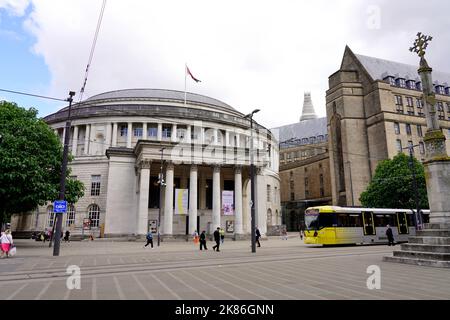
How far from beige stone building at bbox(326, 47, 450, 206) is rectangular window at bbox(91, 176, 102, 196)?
4583 centimetres

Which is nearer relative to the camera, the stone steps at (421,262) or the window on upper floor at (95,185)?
the stone steps at (421,262)

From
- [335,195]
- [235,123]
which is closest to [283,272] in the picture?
[235,123]

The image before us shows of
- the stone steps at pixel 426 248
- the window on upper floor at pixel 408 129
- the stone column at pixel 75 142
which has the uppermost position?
the window on upper floor at pixel 408 129

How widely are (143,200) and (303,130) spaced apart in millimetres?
80450

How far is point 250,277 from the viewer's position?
10.5 m

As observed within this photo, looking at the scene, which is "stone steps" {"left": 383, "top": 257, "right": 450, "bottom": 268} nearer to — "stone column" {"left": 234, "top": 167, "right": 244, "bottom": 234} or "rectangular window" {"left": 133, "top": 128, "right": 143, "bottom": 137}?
"stone column" {"left": 234, "top": 167, "right": 244, "bottom": 234}

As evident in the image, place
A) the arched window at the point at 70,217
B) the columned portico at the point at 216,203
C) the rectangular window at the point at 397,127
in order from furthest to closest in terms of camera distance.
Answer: the rectangular window at the point at 397,127
the arched window at the point at 70,217
the columned portico at the point at 216,203

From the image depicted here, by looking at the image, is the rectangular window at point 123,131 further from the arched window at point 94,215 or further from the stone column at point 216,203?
the stone column at point 216,203

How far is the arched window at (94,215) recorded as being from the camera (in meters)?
49.2

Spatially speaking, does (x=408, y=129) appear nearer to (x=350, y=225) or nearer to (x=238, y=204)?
(x=238, y=204)

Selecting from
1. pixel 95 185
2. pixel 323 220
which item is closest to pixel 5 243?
pixel 323 220

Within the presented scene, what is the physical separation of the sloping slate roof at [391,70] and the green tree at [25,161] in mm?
62335

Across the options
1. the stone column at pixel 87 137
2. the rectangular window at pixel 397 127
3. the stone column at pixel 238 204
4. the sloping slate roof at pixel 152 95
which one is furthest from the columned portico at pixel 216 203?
the rectangular window at pixel 397 127

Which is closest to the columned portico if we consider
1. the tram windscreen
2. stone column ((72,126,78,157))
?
the tram windscreen
